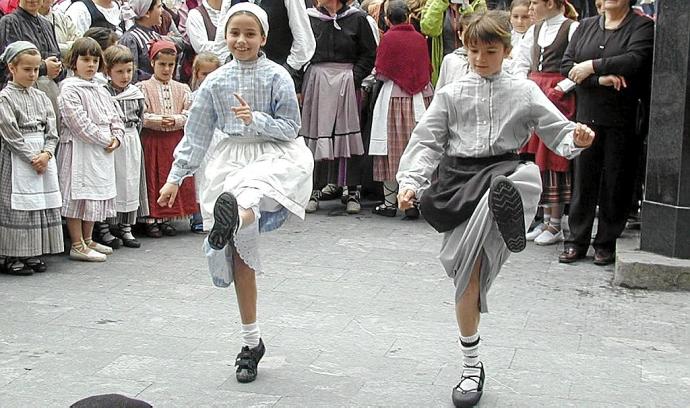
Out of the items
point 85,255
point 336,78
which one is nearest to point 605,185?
point 336,78

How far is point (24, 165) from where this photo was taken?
7.40 metres

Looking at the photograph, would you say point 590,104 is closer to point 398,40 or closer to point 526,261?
point 526,261

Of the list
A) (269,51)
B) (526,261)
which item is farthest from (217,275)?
(269,51)

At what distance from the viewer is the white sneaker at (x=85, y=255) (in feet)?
25.8

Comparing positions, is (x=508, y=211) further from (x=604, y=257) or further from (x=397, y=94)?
(x=397, y=94)

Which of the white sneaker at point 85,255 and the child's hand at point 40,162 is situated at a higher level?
the child's hand at point 40,162

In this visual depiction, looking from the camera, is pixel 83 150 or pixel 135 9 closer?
pixel 83 150

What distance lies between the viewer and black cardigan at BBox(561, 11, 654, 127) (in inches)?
299

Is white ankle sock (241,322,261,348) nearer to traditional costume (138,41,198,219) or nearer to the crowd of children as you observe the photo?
the crowd of children

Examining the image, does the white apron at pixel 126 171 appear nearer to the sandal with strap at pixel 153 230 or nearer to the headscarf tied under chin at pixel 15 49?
the sandal with strap at pixel 153 230

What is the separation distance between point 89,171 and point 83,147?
0.19 metres

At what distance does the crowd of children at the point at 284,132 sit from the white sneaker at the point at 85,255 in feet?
0.05

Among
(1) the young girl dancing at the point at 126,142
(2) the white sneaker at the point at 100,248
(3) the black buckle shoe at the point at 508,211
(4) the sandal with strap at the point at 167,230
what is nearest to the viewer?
(3) the black buckle shoe at the point at 508,211

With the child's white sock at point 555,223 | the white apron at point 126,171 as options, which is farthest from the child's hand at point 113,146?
the child's white sock at point 555,223
